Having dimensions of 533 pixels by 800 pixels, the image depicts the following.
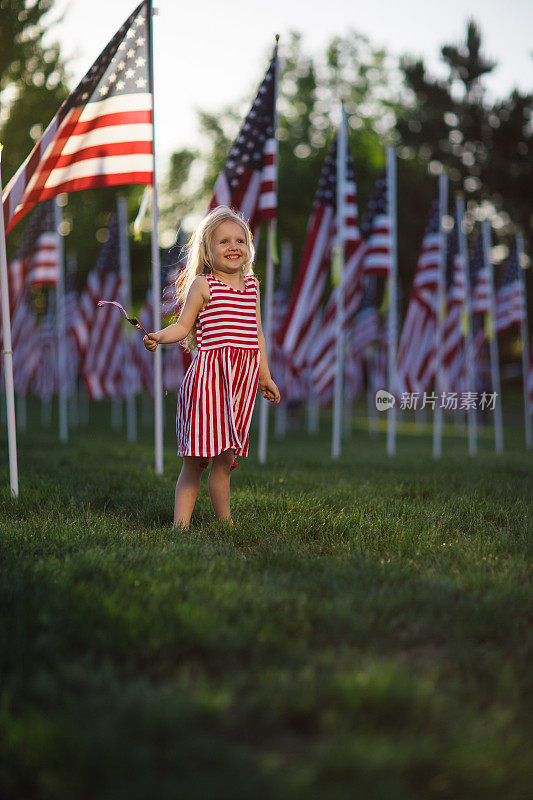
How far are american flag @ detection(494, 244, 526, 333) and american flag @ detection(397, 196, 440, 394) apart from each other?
3.11 m

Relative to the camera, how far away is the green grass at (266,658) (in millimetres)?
1853

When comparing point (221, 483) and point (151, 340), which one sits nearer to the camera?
point (151, 340)

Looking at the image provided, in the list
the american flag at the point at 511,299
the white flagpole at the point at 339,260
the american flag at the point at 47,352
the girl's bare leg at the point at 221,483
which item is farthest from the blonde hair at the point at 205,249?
the american flag at the point at 47,352

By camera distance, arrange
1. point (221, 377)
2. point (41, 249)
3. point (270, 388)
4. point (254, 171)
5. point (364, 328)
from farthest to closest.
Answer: point (364, 328)
point (41, 249)
point (254, 171)
point (270, 388)
point (221, 377)

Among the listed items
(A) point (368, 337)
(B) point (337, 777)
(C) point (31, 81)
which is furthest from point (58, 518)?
(C) point (31, 81)

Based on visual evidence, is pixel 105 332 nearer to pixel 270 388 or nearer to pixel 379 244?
pixel 379 244

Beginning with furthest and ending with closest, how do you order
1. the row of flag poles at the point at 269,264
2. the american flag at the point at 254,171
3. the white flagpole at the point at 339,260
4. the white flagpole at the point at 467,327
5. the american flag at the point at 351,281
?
1. the white flagpole at the point at 467,327
2. the american flag at the point at 351,281
3. the white flagpole at the point at 339,260
4. the american flag at the point at 254,171
5. the row of flag poles at the point at 269,264

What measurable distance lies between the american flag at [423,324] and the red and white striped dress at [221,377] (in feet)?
27.9

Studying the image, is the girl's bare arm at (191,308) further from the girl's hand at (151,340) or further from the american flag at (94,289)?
the american flag at (94,289)

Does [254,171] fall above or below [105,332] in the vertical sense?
above

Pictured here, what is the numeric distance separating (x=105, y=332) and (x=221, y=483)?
1196cm

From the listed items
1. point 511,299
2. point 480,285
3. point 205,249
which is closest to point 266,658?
point 205,249

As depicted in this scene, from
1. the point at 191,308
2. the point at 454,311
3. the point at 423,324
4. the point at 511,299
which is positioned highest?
the point at 511,299

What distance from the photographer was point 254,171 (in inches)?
337
